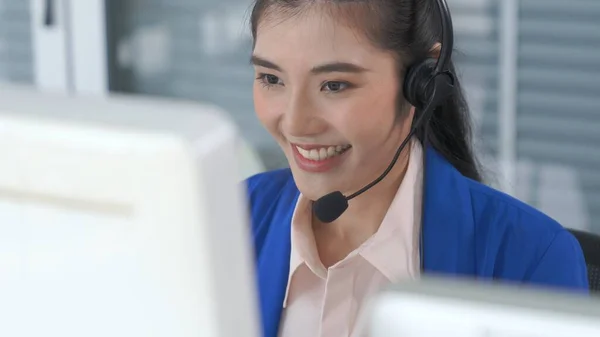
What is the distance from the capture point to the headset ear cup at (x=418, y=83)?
4.22 feet

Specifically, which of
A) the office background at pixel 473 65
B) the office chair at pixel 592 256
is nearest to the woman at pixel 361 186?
the office chair at pixel 592 256

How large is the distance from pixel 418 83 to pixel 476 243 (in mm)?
207

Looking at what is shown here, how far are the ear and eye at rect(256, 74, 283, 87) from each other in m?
0.21

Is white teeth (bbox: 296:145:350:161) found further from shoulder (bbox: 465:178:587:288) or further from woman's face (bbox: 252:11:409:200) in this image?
shoulder (bbox: 465:178:587:288)

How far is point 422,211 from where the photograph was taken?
1333 millimetres

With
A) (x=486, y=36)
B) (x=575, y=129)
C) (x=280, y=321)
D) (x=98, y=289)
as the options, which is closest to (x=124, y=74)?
(x=486, y=36)

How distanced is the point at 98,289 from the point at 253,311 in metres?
0.06

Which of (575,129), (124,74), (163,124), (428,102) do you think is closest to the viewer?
(163,124)

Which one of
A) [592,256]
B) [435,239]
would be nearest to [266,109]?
[435,239]

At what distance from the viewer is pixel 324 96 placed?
4.14 feet

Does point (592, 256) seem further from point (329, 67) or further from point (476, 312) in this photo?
point (476, 312)

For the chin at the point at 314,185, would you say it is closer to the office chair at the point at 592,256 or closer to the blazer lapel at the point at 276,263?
the blazer lapel at the point at 276,263

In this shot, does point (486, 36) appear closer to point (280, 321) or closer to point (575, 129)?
point (575, 129)

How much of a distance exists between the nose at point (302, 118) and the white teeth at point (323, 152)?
0.09 feet
